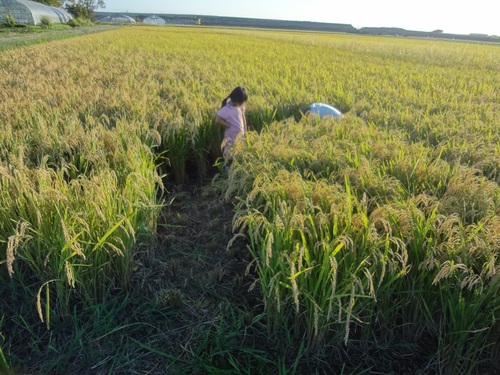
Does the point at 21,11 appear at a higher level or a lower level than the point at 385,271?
lower

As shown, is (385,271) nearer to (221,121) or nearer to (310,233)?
(310,233)

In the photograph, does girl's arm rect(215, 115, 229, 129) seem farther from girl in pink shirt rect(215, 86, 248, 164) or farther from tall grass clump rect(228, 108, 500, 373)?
tall grass clump rect(228, 108, 500, 373)

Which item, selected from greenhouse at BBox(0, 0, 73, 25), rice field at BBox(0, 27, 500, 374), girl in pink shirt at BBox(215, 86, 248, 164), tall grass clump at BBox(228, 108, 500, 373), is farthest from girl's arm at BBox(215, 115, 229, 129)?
greenhouse at BBox(0, 0, 73, 25)

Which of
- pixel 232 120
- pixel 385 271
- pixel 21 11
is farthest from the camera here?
pixel 21 11

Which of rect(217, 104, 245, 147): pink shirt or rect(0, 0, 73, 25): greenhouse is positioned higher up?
rect(217, 104, 245, 147): pink shirt

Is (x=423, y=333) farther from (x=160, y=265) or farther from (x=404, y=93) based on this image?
(x=404, y=93)

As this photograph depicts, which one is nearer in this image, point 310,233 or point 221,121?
point 310,233

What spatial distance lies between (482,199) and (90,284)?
6.90ft

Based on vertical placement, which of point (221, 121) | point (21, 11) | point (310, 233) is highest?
point (310, 233)

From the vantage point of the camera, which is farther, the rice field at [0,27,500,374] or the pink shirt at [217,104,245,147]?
the pink shirt at [217,104,245,147]

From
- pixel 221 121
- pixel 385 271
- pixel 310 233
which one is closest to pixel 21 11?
pixel 221 121

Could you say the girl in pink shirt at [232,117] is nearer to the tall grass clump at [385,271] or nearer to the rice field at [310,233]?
the rice field at [310,233]

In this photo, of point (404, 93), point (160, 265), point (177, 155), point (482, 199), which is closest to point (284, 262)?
point (160, 265)

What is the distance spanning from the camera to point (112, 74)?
6.79 meters
